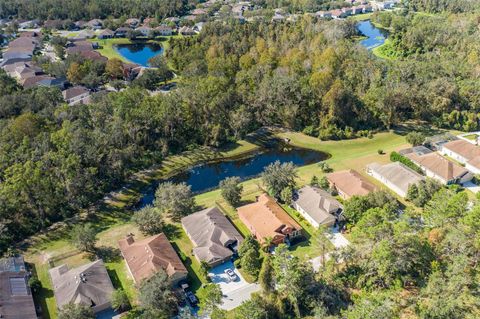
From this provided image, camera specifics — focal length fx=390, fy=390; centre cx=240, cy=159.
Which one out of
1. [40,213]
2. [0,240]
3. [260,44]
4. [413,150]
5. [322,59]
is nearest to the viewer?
[0,240]

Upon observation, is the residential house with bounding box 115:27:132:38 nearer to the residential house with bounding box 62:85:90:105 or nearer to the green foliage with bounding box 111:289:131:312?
the residential house with bounding box 62:85:90:105

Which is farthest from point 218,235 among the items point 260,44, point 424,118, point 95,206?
point 260,44

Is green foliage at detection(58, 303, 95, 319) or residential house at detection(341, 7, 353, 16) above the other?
residential house at detection(341, 7, 353, 16)

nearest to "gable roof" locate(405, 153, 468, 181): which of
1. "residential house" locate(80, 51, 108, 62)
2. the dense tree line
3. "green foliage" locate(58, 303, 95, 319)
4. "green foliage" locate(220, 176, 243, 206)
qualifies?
"green foliage" locate(220, 176, 243, 206)

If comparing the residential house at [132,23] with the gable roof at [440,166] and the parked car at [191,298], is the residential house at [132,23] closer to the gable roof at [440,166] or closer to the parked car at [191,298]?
the gable roof at [440,166]

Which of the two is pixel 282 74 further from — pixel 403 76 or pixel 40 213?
pixel 40 213

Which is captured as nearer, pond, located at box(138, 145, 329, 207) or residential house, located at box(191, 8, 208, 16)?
pond, located at box(138, 145, 329, 207)

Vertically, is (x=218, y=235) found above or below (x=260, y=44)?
below

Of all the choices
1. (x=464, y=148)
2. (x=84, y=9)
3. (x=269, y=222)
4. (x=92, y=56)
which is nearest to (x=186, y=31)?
(x=92, y=56)
